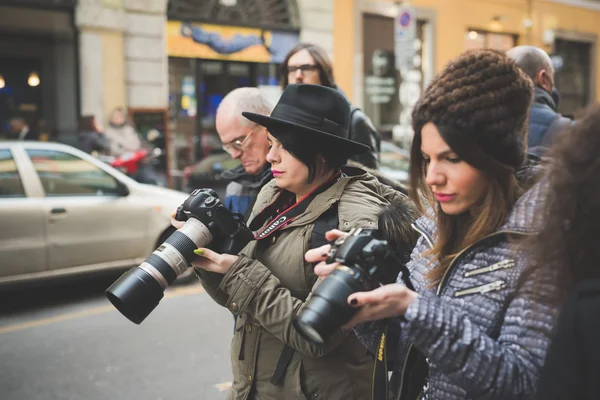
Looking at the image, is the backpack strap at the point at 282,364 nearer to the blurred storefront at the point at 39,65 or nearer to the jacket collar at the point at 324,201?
the jacket collar at the point at 324,201

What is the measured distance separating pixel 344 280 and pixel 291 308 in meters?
A: 0.47

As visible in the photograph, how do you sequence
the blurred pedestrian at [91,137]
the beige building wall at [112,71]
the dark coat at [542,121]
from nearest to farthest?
the dark coat at [542,121], the blurred pedestrian at [91,137], the beige building wall at [112,71]

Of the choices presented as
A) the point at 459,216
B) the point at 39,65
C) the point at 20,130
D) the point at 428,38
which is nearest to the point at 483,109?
the point at 459,216

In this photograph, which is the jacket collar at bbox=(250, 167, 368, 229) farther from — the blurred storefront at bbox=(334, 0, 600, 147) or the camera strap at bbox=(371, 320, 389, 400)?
the blurred storefront at bbox=(334, 0, 600, 147)

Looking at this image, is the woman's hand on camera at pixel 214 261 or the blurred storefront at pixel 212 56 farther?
the blurred storefront at pixel 212 56

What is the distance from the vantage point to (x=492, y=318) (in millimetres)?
1315

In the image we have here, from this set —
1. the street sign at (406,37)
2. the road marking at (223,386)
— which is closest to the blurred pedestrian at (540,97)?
the road marking at (223,386)

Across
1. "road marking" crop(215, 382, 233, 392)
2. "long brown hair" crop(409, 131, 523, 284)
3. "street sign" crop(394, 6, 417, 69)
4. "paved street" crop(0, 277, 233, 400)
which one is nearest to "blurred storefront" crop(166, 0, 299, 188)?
"street sign" crop(394, 6, 417, 69)

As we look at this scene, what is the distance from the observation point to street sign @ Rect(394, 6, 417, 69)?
10.1m

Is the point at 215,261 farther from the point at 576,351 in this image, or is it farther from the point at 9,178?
the point at 9,178

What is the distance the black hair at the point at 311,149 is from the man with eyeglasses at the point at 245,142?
0.74 meters

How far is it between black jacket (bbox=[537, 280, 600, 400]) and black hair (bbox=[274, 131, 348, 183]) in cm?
109

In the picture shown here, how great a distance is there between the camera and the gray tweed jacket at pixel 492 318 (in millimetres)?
1220

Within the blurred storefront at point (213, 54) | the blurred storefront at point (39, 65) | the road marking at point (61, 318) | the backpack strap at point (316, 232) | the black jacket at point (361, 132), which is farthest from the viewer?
the blurred storefront at point (213, 54)
